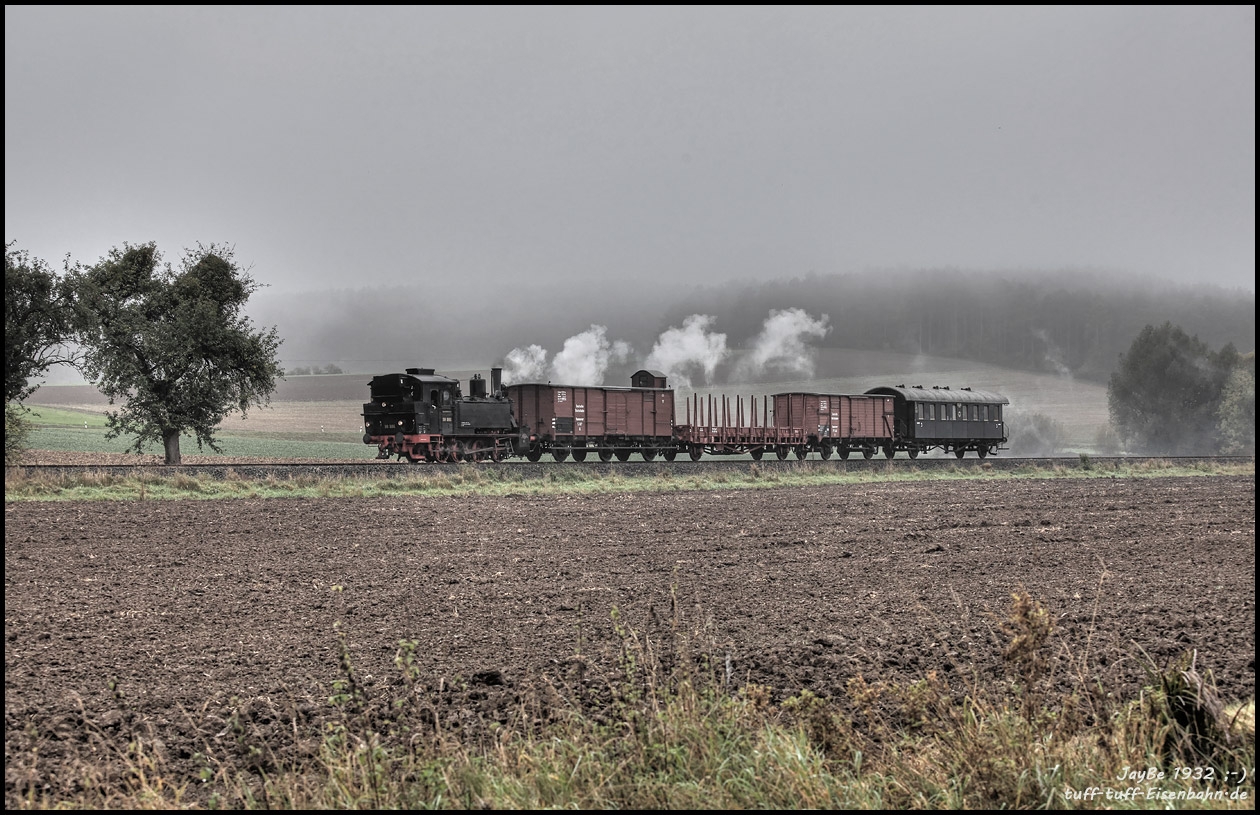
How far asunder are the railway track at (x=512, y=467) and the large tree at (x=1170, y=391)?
93.1ft

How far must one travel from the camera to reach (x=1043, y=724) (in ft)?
19.1

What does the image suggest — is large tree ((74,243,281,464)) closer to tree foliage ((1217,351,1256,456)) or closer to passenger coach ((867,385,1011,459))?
passenger coach ((867,385,1011,459))

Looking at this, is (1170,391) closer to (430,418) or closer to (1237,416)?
(1237,416)

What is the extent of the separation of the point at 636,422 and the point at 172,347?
17.5 m

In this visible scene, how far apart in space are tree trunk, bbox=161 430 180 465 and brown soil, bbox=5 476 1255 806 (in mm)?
14560

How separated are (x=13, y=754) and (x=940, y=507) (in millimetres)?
20264

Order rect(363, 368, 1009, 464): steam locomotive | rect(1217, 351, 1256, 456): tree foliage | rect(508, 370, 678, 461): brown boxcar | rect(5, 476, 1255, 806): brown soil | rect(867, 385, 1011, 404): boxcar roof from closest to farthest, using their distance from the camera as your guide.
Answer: rect(5, 476, 1255, 806): brown soil < rect(363, 368, 1009, 464): steam locomotive < rect(508, 370, 678, 461): brown boxcar < rect(867, 385, 1011, 404): boxcar roof < rect(1217, 351, 1256, 456): tree foliage

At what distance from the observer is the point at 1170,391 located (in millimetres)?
71500

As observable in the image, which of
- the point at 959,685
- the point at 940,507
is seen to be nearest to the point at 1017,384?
the point at 940,507

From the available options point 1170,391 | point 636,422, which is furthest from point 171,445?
point 1170,391

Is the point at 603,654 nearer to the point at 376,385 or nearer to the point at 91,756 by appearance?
the point at 91,756

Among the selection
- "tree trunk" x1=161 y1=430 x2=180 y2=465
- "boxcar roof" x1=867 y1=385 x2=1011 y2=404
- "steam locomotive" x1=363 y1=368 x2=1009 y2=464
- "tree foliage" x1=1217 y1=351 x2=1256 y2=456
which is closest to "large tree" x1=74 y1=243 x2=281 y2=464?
"tree trunk" x1=161 y1=430 x2=180 y2=465

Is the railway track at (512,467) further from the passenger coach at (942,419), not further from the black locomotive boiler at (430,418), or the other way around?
the passenger coach at (942,419)

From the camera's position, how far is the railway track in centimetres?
2736
